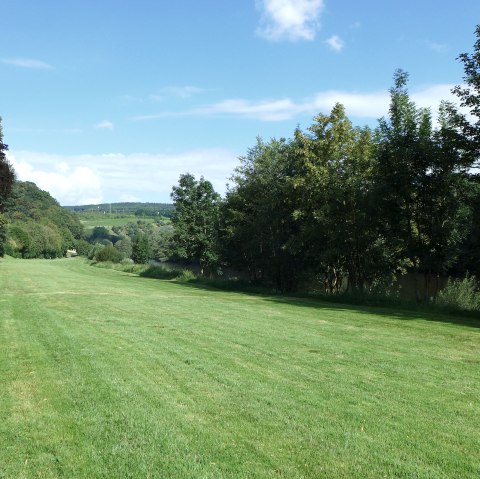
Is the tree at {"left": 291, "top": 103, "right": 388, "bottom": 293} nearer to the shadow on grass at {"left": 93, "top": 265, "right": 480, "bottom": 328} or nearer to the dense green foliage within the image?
the dense green foliage

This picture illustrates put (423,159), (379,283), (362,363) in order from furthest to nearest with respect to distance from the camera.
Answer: (379,283), (423,159), (362,363)

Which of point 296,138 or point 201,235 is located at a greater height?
point 296,138

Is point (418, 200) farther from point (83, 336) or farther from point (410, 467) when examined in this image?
point (410, 467)

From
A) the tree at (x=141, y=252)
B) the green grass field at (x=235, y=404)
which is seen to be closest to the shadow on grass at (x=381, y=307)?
the green grass field at (x=235, y=404)

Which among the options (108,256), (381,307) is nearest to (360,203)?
(381,307)

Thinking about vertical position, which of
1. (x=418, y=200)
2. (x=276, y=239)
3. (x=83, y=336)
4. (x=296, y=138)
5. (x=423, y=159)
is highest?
(x=296, y=138)

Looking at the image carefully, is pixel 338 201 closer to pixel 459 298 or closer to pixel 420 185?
pixel 420 185

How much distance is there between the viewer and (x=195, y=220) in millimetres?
51906

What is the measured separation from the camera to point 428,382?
6895mm

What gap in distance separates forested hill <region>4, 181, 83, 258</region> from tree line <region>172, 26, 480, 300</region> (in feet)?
244

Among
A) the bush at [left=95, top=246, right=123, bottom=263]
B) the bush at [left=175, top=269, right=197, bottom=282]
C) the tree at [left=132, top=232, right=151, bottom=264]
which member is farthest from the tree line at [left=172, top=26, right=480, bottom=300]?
the tree at [left=132, top=232, right=151, bottom=264]

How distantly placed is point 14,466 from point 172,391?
91.6 inches

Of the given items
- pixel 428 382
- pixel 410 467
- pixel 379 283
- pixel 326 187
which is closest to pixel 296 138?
pixel 326 187

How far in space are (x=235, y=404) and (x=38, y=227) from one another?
448ft
